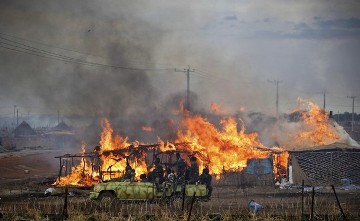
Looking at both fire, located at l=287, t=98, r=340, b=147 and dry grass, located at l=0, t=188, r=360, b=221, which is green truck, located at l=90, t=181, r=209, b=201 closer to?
dry grass, located at l=0, t=188, r=360, b=221

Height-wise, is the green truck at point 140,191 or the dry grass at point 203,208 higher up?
the green truck at point 140,191

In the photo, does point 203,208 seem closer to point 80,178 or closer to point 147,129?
point 80,178

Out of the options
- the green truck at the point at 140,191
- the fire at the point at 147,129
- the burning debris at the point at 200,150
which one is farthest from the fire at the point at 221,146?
the fire at the point at 147,129

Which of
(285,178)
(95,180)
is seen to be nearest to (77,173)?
(95,180)

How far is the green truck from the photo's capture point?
21.6 meters

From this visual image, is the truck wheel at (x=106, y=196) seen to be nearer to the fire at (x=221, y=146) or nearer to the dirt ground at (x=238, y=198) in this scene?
the dirt ground at (x=238, y=198)

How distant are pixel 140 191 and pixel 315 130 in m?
19.0

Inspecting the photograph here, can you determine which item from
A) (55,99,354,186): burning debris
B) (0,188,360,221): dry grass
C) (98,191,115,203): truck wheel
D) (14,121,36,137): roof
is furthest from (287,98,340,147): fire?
(14,121,36,137): roof

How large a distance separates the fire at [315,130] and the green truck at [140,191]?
16.1m

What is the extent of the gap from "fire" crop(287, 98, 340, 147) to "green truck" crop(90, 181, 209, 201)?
16.1m

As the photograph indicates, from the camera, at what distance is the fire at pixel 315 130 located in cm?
3519

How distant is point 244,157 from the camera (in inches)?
Answer: 1223

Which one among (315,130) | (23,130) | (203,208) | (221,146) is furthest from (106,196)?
(23,130)

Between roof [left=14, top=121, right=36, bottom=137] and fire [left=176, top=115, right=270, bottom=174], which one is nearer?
fire [left=176, top=115, right=270, bottom=174]
